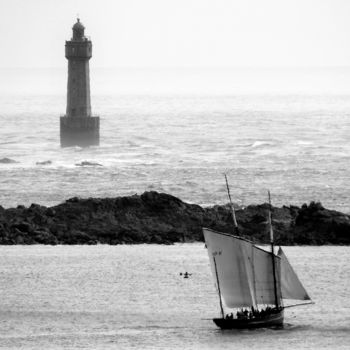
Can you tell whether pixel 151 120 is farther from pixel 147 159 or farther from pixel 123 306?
pixel 123 306

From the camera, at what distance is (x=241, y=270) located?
51.4m

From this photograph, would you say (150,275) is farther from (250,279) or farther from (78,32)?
Answer: (78,32)

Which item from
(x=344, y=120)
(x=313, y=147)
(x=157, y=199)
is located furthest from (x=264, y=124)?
(x=157, y=199)

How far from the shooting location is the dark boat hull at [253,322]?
1976 inches

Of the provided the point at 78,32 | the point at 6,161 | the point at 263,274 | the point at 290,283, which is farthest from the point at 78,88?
the point at 290,283

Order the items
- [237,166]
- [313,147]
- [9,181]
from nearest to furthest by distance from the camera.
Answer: [9,181] < [237,166] < [313,147]

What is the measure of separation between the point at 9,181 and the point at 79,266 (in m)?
38.4

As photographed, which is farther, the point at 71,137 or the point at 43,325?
the point at 71,137

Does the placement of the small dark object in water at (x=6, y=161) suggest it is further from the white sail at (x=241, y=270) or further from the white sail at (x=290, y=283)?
the white sail at (x=290, y=283)

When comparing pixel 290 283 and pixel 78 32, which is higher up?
pixel 78 32

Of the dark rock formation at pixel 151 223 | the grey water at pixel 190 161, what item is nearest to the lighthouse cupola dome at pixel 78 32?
the grey water at pixel 190 161

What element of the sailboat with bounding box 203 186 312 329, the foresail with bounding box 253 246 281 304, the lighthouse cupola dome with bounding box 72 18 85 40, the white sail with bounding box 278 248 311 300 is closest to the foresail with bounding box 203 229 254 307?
the sailboat with bounding box 203 186 312 329

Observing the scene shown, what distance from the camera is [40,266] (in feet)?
198

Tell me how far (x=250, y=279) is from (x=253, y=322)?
1656mm
